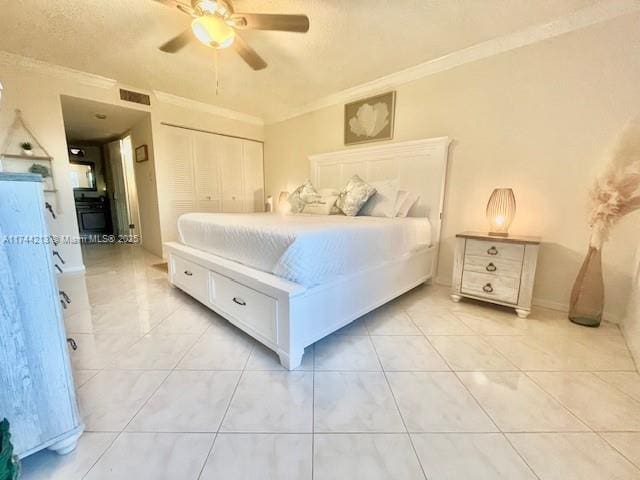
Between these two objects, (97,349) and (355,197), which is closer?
(97,349)

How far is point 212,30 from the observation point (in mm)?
1764

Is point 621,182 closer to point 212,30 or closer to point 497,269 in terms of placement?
point 497,269

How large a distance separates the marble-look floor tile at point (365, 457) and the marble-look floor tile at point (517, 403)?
18.1 inches

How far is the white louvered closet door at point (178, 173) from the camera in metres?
3.82

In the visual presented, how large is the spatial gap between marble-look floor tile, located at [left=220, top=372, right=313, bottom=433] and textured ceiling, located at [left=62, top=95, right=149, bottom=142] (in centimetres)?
406

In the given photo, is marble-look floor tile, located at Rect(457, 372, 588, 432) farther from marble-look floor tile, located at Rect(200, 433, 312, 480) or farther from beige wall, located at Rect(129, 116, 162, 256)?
beige wall, located at Rect(129, 116, 162, 256)

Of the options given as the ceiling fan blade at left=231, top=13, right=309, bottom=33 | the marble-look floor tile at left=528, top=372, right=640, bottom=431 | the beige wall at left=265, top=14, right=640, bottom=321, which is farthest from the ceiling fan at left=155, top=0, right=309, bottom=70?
the marble-look floor tile at left=528, top=372, right=640, bottom=431

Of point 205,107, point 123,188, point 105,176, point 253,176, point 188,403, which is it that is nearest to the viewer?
point 188,403

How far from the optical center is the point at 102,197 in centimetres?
615

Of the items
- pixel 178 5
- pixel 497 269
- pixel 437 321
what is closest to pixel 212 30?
pixel 178 5

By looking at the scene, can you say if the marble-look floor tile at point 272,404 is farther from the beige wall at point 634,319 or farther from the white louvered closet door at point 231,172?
the white louvered closet door at point 231,172

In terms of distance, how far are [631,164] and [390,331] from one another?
77.8 inches

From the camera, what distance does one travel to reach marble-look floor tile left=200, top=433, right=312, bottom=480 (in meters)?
0.87

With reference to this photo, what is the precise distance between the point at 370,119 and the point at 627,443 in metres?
3.28
